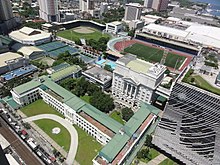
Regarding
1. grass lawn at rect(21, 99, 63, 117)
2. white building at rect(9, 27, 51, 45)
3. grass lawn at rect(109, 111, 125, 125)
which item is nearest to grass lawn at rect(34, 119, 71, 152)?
grass lawn at rect(21, 99, 63, 117)

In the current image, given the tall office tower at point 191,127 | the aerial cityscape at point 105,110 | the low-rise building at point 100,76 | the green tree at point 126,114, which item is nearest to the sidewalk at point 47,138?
the aerial cityscape at point 105,110

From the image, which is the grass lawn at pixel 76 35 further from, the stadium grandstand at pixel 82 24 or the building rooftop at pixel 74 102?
the building rooftop at pixel 74 102

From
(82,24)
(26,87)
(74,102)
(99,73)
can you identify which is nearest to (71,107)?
(74,102)

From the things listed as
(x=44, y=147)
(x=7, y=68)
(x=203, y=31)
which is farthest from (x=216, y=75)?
(x=203, y=31)

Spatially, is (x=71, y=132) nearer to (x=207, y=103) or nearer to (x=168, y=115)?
(x=168, y=115)

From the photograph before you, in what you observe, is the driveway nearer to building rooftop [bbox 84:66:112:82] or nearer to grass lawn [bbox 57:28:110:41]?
building rooftop [bbox 84:66:112:82]

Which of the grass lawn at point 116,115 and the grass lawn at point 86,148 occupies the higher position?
the grass lawn at point 116,115
